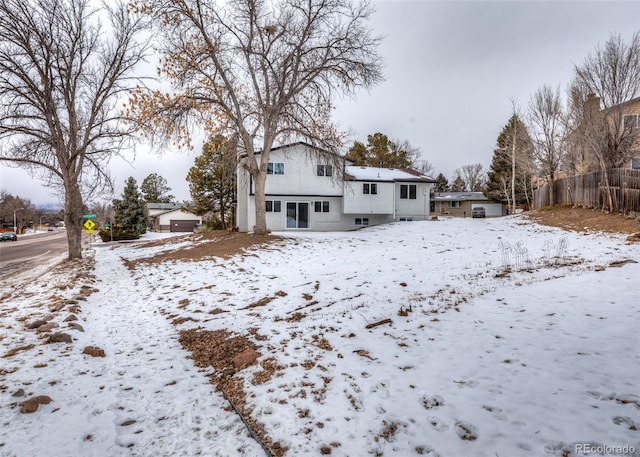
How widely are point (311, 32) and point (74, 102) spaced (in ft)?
38.8

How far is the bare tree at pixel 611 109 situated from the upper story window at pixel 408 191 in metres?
11.7

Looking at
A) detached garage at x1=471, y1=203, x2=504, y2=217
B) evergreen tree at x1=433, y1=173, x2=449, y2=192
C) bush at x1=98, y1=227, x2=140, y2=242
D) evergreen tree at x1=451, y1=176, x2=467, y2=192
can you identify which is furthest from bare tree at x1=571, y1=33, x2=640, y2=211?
evergreen tree at x1=451, y1=176, x2=467, y2=192

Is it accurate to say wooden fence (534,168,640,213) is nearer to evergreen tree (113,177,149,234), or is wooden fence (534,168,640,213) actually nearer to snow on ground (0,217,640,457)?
snow on ground (0,217,640,457)

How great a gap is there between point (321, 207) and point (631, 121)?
1893 cm

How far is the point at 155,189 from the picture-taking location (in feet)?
247

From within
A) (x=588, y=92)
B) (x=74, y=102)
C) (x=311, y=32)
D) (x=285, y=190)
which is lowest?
(x=285, y=190)

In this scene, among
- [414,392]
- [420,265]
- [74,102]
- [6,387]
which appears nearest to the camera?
[414,392]

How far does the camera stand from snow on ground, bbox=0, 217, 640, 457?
8.87 ft

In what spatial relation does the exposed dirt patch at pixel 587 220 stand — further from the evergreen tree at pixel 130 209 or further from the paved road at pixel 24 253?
the evergreen tree at pixel 130 209

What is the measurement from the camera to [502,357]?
3.77 m

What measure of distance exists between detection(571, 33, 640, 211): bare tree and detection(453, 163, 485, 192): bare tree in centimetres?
5598

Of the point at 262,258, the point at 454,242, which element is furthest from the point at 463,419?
the point at 454,242

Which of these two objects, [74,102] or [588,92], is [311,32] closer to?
[74,102]

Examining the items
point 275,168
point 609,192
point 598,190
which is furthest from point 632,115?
point 275,168
